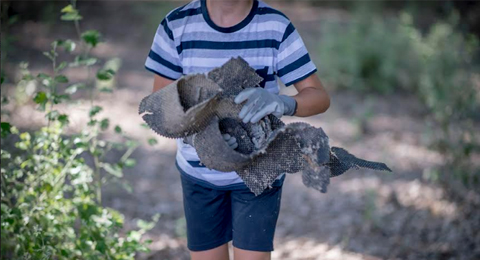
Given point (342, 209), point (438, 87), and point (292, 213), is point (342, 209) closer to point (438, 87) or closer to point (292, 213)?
point (292, 213)

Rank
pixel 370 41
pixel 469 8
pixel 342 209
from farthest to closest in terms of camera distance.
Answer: pixel 469 8, pixel 370 41, pixel 342 209

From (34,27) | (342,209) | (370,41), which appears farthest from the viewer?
(34,27)

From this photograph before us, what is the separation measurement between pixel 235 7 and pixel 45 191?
3.68 ft

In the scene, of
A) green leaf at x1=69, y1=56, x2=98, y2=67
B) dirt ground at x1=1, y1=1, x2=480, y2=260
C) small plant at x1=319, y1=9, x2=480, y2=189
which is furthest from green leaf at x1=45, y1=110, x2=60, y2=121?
small plant at x1=319, y1=9, x2=480, y2=189

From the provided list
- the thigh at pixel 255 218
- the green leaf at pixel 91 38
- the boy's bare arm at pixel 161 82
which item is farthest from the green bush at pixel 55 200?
the thigh at pixel 255 218

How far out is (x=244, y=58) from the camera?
75.2 inches

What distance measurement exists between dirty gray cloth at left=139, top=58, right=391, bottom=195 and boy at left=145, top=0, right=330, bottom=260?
7 cm

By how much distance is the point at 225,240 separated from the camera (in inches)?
85.8

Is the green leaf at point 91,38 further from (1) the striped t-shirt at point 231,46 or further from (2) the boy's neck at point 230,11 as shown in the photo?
(2) the boy's neck at point 230,11

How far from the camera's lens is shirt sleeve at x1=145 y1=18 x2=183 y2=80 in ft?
6.49

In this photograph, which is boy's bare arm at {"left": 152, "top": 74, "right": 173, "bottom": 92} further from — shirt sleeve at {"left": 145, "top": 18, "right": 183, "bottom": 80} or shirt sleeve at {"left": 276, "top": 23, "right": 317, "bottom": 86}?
shirt sleeve at {"left": 276, "top": 23, "right": 317, "bottom": 86}

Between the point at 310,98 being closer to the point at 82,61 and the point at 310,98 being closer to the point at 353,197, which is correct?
the point at 82,61

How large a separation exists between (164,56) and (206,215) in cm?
62

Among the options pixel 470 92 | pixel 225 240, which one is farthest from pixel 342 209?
pixel 225 240
